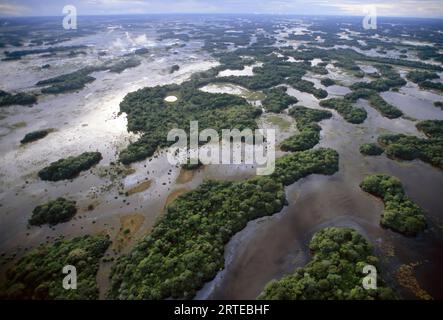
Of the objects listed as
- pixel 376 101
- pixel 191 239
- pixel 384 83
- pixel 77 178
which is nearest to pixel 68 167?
pixel 77 178

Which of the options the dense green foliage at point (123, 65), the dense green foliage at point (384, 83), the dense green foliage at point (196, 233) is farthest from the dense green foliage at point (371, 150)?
the dense green foliage at point (123, 65)

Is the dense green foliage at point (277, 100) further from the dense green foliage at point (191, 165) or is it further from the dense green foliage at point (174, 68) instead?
the dense green foliage at point (174, 68)

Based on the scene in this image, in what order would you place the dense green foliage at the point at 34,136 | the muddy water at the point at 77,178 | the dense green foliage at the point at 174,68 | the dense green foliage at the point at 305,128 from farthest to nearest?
the dense green foliage at the point at 174,68 → the dense green foliage at the point at 34,136 → the dense green foliage at the point at 305,128 → the muddy water at the point at 77,178

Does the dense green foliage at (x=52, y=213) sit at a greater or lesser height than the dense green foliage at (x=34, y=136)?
lesser

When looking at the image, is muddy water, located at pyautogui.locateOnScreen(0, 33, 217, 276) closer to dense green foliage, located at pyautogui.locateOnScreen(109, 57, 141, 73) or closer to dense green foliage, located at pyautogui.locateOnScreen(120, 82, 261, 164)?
dense green foliage, located at pyautogui.locateOnScreen(120, 82, 261, 164)

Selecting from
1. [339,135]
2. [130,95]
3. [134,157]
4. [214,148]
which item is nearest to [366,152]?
[339,135]

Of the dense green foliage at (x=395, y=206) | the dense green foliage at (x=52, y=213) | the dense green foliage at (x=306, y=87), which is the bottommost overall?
the dense green foliage at (x=52, y=213)
